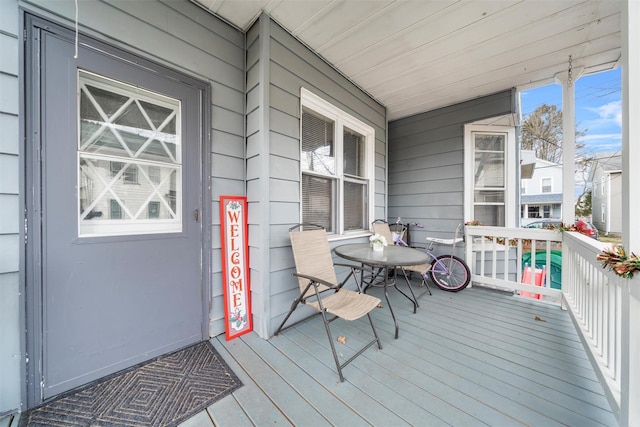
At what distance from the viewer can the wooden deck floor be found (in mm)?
1292

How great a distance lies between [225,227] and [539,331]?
319 cm

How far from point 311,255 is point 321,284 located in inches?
11.6

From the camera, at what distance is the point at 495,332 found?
2.19 m

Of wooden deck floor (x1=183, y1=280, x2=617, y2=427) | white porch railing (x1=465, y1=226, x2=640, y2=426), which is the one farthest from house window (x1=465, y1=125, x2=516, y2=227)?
wooden deck floor (x1=183, y1=280, x2=617, y2=427)

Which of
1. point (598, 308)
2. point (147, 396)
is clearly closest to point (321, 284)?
point (147, 396)

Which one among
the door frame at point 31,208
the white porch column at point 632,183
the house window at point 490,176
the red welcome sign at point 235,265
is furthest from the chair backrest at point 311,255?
the house window at point 490,176

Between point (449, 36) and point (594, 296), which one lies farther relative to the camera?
point (449, 36)

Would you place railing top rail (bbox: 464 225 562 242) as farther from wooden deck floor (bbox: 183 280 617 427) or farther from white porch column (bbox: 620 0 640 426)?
white porch column (bbox: 620 0 640 426)

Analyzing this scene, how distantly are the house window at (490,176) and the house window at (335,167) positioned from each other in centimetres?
159

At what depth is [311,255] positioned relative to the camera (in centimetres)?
226

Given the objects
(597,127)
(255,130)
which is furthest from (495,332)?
(597,127)

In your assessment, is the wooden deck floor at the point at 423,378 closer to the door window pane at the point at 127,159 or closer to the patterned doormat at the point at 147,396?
the patterned doormat at the point at 147,396

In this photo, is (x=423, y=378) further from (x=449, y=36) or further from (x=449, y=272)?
(x=449, y=36)

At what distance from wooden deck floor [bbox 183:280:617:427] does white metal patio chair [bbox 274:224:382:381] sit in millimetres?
193
